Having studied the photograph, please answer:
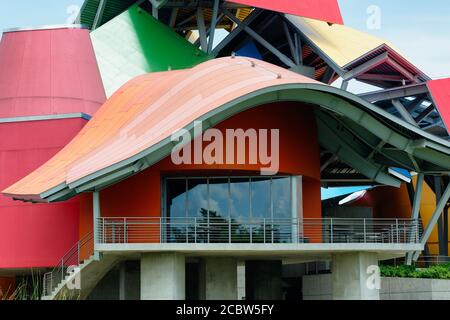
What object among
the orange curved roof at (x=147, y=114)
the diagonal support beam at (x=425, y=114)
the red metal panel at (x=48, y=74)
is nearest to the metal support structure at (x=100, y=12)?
the red metal panel at (x=48, y=74)

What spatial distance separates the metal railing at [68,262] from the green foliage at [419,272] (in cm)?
1482

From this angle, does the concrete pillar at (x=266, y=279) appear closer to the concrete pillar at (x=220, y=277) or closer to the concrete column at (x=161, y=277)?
the concrete pillar at (x=220, y=277)

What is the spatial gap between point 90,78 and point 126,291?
9795mm

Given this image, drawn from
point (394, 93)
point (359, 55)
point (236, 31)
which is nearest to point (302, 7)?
point (359, 55)

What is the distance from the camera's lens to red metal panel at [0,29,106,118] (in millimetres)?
43531

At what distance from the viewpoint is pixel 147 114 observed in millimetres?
37531

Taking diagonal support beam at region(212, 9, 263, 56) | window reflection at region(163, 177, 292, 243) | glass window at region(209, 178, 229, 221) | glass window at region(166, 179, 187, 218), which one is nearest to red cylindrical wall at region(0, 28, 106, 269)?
glass window at region(166, 179, 187, 218)

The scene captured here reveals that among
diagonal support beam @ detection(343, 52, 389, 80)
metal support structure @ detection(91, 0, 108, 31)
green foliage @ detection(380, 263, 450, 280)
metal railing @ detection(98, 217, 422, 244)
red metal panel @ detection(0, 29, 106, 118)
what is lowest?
green foliage @ detection(380, 263, 450, 280)

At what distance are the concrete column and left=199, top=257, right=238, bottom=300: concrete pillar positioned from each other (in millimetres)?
4147

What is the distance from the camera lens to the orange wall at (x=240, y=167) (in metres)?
37.2

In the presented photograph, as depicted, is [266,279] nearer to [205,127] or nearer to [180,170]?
[180,170]

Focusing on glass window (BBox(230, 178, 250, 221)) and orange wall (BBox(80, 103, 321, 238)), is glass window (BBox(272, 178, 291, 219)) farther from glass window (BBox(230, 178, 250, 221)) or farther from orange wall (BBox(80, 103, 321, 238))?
glass window (BBox(230, 178, 250, 221))

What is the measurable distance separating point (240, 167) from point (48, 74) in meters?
11.4

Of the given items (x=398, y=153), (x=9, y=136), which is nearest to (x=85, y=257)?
(x=9, y=136)
